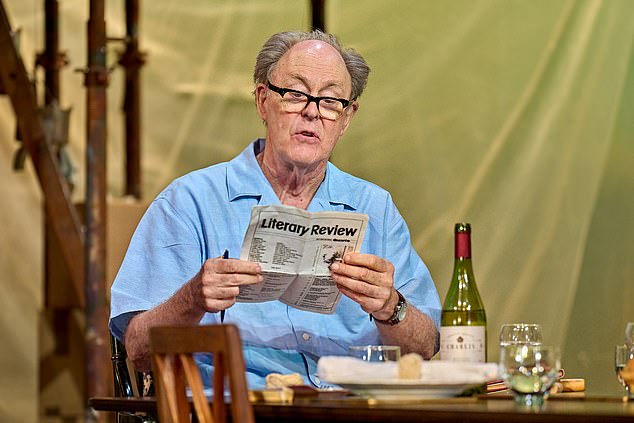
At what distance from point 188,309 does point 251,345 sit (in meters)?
0.30

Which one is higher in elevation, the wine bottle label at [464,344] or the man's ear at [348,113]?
the man's ear at [348,113]

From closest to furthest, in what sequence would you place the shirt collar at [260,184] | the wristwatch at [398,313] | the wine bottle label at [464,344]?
the wine bottle label at [464,344]
the wristwatch at [398,313]
the shirt collar at [260,184]

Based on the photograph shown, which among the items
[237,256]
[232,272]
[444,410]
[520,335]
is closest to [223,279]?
[232,272]

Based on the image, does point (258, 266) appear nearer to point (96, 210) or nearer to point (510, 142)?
point (510, 142)

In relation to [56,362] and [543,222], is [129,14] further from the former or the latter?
[543,222]

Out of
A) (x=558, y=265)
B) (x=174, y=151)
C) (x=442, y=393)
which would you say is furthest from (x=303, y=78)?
(x=174, y=151)

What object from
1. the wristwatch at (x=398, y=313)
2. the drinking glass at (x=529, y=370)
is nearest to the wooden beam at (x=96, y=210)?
the wristwatch at (x=398, y=313)

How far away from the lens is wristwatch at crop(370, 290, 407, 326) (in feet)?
9.43

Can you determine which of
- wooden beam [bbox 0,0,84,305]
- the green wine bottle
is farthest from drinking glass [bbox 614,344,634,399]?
wooden beam [bbox 0,0,84,305]

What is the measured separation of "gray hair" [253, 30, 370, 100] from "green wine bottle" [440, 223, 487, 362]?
84 cm

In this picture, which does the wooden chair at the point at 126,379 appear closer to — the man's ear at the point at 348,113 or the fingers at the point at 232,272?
the fingers at the point at 232,272

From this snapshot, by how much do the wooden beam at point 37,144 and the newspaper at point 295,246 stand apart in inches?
148

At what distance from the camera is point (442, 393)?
2.13 metres

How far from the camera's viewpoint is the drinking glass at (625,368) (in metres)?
2.32
